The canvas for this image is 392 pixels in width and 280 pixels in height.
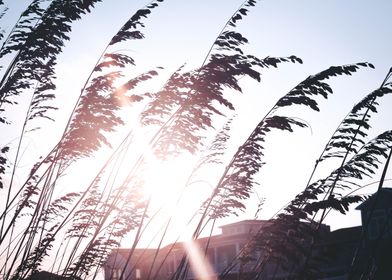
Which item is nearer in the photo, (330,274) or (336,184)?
(336,184)

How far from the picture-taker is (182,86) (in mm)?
4223

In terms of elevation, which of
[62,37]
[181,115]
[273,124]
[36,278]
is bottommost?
[36,278]

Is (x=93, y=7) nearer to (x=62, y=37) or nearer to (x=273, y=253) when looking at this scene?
(x=62, y=37)

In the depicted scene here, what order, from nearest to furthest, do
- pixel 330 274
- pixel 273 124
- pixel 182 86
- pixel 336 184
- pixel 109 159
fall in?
pixel 273 124 → pixel 182 86 → pixel 336 184 → pixel 109 159 → pixel 330 274

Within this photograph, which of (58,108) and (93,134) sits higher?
(58,108)

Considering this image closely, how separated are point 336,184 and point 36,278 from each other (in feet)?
12.5

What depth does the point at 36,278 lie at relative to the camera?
4.84 m

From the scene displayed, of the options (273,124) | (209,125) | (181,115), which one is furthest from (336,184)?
(181,115)

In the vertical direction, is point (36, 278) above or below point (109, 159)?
below

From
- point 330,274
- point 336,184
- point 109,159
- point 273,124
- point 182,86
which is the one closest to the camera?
point 273,124

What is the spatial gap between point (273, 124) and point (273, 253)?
1.39 meters

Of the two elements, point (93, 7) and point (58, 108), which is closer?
point (93, 7)

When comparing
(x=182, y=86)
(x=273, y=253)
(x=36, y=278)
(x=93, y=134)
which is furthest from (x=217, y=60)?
(x=36, y=278)

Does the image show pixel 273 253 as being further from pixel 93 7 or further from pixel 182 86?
pixel 93 7
